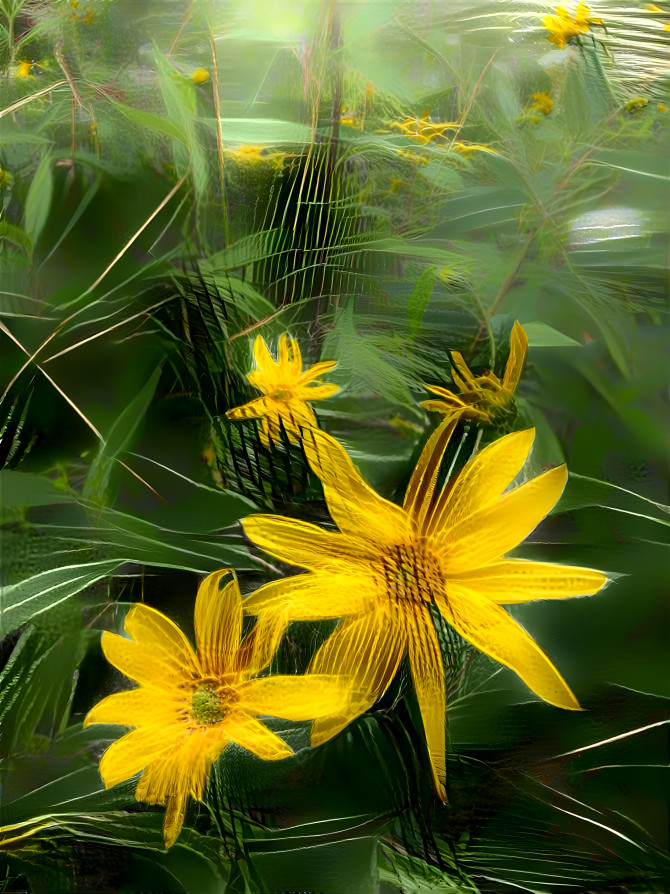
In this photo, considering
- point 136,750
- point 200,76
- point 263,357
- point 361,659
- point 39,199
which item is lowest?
point 136,750

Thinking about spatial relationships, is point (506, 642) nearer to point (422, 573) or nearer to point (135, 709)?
point (422, 573)

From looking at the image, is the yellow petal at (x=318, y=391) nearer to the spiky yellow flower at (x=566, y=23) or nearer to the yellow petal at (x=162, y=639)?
the yellow petal at (x=162, y=639)

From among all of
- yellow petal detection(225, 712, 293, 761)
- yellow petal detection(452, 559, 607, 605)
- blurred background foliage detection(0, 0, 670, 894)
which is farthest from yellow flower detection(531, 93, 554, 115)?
yellow petal detection(225, 712, 293, 761)

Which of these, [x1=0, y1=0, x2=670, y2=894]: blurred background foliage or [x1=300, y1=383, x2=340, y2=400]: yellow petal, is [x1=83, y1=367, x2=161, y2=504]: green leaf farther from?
[x1=300, y1=383, x2=340, y2=400]: yellow petal

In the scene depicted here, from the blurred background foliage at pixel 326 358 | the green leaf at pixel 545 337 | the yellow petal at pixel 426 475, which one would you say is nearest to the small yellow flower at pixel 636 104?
the blurred background foliage at pixel 326 358

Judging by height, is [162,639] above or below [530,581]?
below

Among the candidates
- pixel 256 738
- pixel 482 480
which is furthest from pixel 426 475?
pixel 256 738
